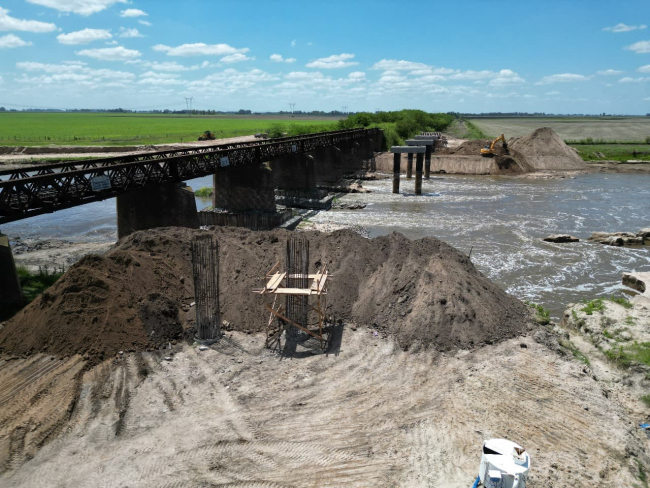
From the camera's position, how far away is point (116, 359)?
11.8 metres

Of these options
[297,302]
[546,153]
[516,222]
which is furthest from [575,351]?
[546,153]

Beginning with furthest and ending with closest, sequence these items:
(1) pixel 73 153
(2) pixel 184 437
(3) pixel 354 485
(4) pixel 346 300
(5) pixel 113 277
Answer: (1) pixel 73 153, (4) pixel 346 300, (5) pixel 113 277, (2) pixel 184 437, (3) pixel 354 485

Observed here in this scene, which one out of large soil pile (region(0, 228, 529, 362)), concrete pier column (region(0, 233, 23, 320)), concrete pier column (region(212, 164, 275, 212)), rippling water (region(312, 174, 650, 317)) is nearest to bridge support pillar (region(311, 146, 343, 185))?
rippling water (region(312, 174, 650, 317))

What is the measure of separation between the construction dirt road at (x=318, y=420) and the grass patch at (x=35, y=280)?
21.3 feet

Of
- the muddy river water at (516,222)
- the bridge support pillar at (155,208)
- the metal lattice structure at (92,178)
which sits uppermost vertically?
the metal lattice structure at (92,178)

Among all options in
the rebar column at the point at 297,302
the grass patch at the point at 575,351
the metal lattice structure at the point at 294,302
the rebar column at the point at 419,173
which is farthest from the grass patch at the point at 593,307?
the rebar column at the point at 419,173

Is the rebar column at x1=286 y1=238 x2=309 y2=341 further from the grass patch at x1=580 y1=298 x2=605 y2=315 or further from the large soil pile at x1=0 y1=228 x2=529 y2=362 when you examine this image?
the grass patch at x1=580 y1=298 x2=605 y2=315

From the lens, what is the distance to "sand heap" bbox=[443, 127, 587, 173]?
62000mm

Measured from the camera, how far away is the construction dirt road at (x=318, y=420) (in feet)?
27.1

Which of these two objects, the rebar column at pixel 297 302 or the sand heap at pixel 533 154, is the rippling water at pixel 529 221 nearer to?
the sand heap at pixel 533 154

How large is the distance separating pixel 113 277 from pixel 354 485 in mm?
9346

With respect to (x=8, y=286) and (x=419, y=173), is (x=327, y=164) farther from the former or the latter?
(x=8, y=286)

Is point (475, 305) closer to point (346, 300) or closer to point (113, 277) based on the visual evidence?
point (346, 300)

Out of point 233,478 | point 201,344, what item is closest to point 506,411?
point 233,478
